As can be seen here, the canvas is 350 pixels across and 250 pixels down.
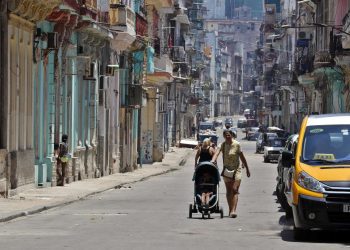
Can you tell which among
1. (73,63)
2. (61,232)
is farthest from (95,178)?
(61,232)

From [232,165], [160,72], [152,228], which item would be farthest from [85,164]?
[160,72]

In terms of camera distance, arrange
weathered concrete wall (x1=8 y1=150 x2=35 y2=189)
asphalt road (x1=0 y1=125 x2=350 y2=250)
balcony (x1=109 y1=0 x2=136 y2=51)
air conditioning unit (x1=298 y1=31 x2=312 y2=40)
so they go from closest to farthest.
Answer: asphalt road (x1=0 y1=125 x2=350 y2=250)
weathered concrete wall (x1=8 y1=150 x2=35 y2=189)
balcony (x1=109 y1=0 x2=136 y2=51)
air conditioning unit (x1=298 y1=31 x2=312 y2=40)

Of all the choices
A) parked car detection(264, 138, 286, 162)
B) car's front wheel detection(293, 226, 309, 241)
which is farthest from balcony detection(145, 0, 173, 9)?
car's front wheel detection(293, 226, 309, 241)

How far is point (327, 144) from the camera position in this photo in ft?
66.2

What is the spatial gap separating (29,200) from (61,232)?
947 centimetres

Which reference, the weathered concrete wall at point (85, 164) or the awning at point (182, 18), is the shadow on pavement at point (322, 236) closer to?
the weathered concrete wall at point (85, 164)

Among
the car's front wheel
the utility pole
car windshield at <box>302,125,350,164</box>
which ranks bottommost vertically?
the car's front wheel

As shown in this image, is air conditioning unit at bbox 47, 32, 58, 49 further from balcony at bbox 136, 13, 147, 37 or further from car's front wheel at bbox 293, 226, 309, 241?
balcony at bbox 136, 13, 147, 37

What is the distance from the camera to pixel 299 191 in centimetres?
1908

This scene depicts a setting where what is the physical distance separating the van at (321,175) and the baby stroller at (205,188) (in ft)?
14.4

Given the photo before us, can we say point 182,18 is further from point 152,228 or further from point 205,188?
point 152,228

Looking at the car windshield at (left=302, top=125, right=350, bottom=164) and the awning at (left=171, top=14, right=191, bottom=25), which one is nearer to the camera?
the car windshield at (left=302, top=125, right=350, bottom=164)

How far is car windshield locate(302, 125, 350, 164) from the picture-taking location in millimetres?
19756

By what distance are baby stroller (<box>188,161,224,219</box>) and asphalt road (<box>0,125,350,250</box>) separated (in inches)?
9.1
